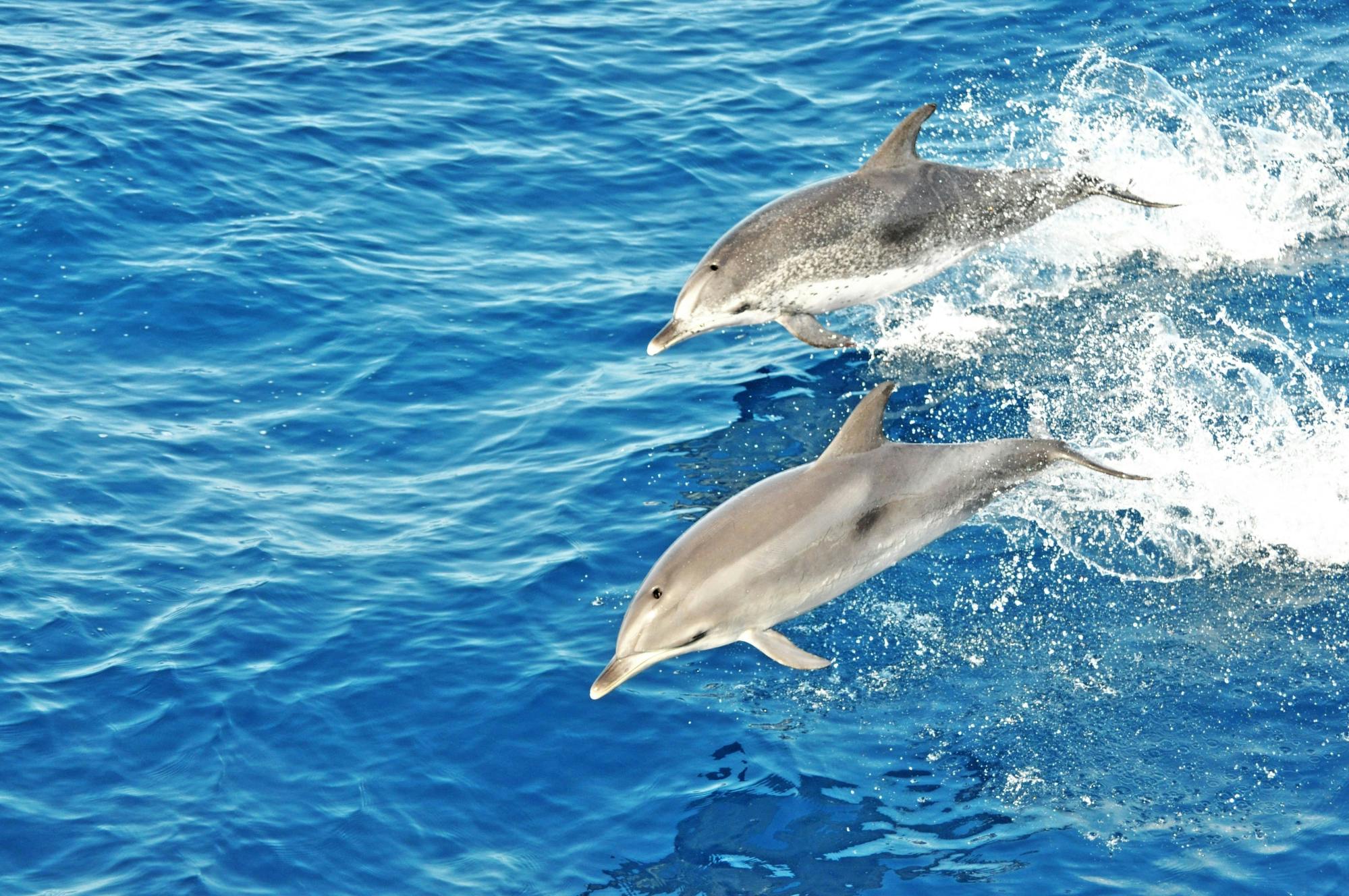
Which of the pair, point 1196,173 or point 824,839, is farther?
point 1196,173

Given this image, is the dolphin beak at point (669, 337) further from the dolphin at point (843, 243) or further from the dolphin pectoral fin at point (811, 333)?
the dolphin pectoral fin at point (811, 333)

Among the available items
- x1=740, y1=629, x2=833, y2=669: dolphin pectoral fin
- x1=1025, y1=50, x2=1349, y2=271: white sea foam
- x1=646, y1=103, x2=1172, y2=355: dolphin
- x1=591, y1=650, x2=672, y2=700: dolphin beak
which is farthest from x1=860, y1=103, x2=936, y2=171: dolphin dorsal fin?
x1=591, y1=650, x2=672, y2=700: dolphin beak

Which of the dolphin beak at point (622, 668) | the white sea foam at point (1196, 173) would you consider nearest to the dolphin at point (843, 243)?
the white sea foam at point (1196, 173)

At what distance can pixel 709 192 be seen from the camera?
1517 centimetres

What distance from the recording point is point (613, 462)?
36.7ft

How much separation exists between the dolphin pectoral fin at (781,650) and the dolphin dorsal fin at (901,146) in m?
4.55

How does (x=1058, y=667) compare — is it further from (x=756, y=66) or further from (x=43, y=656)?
(x=756, y=66)

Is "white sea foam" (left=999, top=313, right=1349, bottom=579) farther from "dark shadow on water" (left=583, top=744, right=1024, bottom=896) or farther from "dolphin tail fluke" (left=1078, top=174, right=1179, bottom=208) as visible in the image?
"dark shadow on water" (left=583, top=744, right=1024, bottom=896)

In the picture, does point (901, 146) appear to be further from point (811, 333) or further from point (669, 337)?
point (669, 337)

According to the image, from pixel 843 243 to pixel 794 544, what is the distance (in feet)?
13.3

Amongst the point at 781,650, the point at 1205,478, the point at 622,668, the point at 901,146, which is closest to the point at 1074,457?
the point at 1205,478

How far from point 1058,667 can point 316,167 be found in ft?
31.2

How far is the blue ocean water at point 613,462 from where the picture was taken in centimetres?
802

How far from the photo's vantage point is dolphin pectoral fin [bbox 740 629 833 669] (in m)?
7.94
